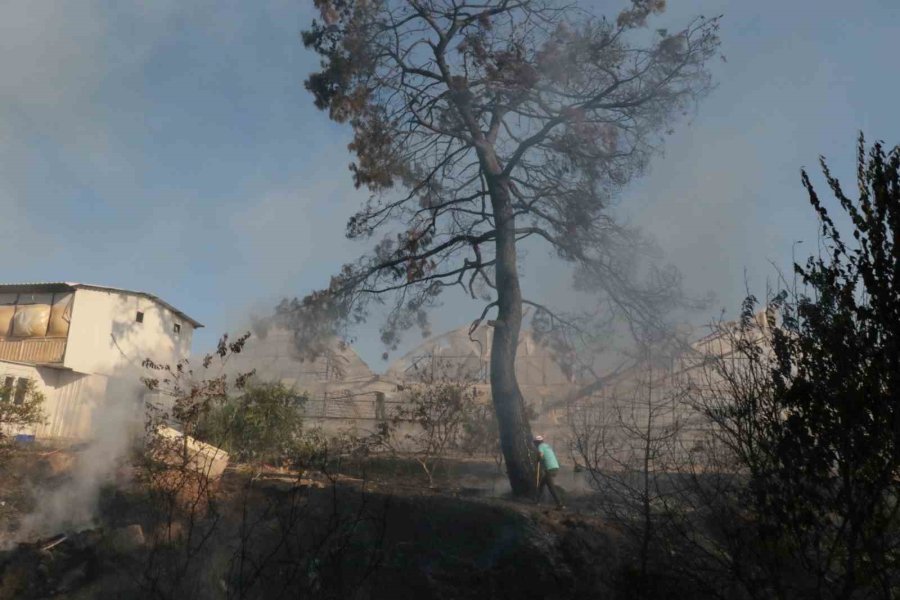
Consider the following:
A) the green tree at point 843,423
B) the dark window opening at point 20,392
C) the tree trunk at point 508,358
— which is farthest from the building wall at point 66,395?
the green tree at point 843,423

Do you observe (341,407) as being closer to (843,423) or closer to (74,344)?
(74,344)

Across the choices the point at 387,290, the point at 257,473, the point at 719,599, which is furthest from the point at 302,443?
the point at 719,599

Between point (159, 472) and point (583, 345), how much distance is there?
8.45 metres

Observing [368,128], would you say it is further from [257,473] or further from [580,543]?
[580,543]

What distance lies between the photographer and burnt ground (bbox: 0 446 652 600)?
10.0 meters

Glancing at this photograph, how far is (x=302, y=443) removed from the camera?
15922 mm

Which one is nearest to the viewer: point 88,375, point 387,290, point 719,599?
point 719,599

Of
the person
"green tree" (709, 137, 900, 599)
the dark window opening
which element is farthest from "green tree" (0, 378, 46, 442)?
"green tree" (709, 137, 900, 599)

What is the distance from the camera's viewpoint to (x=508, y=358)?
13.4 meters

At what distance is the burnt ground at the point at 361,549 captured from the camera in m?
10.0

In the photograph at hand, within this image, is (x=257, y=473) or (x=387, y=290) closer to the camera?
(x=257, y=473)

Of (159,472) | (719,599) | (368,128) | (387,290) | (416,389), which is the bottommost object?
(719,599)

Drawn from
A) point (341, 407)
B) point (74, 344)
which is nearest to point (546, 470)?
point (341, 407)

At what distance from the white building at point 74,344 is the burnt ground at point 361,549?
846 centimetres
